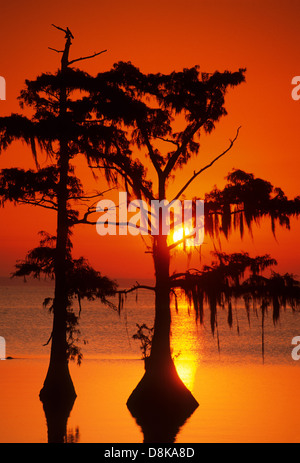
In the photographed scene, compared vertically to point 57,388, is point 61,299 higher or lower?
higher

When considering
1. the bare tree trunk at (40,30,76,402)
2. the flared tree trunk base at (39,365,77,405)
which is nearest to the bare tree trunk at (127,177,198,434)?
the flared tree trunk base at (39,365,77,405)

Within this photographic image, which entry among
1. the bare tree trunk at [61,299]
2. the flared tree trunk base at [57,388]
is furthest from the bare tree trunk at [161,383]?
the bare tree trunk at [61,299]

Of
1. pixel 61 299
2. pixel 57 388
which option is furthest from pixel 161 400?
pixel 61 299

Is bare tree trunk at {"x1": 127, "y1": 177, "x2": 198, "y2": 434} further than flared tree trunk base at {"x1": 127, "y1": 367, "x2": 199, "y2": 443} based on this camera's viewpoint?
Yes

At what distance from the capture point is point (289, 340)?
94.1 metres

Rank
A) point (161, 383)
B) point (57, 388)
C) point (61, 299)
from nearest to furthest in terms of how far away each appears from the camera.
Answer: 1. point (161, 383)
2. point (57, 388)
3. point (61, 299)

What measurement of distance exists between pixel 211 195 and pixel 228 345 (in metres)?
Answer: 61.6

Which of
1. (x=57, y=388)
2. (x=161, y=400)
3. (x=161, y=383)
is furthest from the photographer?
(x=57, y=388)

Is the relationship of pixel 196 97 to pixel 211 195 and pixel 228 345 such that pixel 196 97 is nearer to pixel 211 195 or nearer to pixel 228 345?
pixel 211 195

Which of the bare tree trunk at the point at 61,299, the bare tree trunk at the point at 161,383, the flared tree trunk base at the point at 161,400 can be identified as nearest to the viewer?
the flared tree trunk base at the point at 161,400

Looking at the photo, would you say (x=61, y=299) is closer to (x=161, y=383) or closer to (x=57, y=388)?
(x=57, y=388)

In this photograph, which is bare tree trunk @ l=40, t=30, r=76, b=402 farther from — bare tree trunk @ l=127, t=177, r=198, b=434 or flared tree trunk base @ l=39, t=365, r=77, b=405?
bare tree trunk @ l=127, t=177, r=198, b=434

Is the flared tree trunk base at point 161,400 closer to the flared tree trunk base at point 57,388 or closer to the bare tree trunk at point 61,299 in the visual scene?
the flared tree trunk base at point 57,388

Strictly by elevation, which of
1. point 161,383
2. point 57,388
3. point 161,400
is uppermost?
point 161,383
